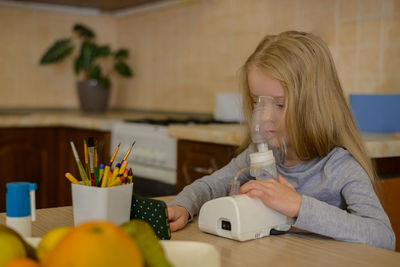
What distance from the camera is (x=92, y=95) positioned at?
10.8 feet

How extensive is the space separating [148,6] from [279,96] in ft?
8.14

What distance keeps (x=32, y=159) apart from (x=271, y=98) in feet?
6.57

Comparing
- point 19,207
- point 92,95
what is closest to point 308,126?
point 19,207

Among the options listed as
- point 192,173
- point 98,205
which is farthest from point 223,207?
point 192,173

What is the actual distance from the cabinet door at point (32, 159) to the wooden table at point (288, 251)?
1857mm

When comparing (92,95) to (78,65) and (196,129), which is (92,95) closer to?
(78,65)

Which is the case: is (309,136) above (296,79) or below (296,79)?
below

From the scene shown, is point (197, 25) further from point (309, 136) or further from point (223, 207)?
point (223, 207)

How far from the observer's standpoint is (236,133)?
1.89m

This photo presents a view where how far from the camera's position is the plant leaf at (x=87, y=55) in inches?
131

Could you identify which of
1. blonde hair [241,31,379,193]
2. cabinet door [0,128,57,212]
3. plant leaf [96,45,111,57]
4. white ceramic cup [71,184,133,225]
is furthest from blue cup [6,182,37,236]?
plant leaf [96,45,111,57]

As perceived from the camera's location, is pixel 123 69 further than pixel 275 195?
Yes

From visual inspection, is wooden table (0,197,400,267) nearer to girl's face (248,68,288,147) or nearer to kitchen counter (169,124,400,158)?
girl's face (248,68,288,147)

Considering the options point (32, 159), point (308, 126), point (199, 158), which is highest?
point (308, 126)
